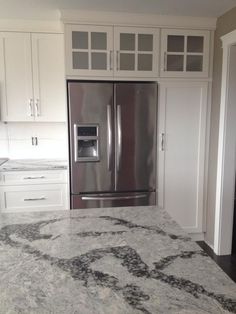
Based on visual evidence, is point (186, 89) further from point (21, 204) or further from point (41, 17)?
point (21, 204)

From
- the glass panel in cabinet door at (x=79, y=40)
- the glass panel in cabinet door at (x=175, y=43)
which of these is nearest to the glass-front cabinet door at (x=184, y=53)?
the glass panel in cabinet door at (x=175, y=43)

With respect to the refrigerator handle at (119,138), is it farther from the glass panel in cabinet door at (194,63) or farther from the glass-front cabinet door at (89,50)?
the glass panel in cabinet door at (194,63)

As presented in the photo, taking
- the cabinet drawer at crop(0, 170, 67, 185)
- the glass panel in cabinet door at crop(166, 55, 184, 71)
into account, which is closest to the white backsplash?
the cabinet drawer at crop(0, 170, 67, 185)

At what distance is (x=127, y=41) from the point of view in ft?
9.47

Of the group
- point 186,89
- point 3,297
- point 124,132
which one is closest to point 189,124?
point 186,89

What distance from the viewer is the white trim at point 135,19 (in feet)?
9.01

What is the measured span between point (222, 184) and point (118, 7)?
1.99 meters

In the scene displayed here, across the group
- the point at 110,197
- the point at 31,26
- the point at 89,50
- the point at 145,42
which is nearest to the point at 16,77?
the point at 31,26

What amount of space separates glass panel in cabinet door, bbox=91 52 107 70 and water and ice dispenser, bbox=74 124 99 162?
581 millimetres

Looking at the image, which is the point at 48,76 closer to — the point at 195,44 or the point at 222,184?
the point at 195,44

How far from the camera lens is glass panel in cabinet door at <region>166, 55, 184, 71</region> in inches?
117

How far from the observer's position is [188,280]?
2.92 feet

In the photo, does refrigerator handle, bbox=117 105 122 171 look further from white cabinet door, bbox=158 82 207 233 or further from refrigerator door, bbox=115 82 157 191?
white cabinet door, bbox=158 82 207 233

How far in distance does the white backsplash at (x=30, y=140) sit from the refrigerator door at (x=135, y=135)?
840 mm
